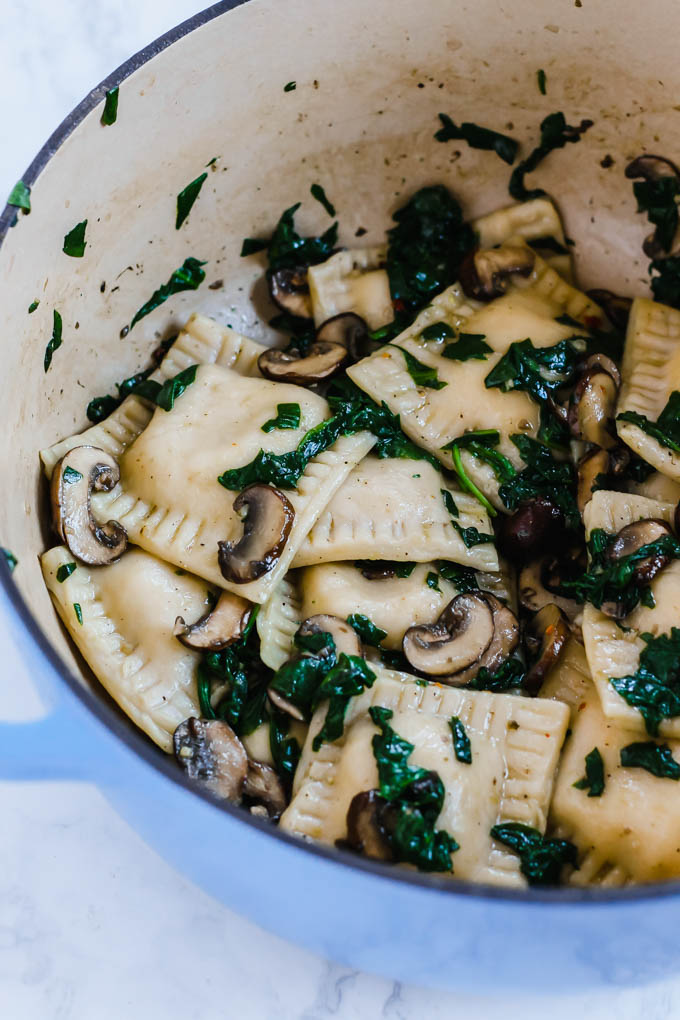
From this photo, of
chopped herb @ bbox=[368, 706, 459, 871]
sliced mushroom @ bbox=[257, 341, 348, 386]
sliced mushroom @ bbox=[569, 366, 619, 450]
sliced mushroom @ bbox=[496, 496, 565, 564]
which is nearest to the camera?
chopped herb @ bbox=[368, 706, 459, 871]

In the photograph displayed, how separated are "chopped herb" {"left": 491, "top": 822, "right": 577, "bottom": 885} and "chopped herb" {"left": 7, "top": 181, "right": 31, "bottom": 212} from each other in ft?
6.14

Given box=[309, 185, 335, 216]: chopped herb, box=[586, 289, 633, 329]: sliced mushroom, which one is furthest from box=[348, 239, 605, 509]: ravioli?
box=[309, 185, 335, 216]: chopped herb

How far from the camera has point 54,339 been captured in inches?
105

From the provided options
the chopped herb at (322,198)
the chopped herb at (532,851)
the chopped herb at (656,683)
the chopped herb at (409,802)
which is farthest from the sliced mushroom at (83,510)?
the chopped herb at (656,683)

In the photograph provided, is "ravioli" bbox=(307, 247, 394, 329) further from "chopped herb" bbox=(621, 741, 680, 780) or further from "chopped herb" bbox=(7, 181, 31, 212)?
"chopped herb" bbox=(621, 741, 680, 780)

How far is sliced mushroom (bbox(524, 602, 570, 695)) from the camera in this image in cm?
257

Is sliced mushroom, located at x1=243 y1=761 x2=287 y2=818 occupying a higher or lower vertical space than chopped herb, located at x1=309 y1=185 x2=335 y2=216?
lower

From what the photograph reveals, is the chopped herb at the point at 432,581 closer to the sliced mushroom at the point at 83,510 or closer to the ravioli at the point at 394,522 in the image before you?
the ravioli at the point at 394,522

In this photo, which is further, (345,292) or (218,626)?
(345,292)

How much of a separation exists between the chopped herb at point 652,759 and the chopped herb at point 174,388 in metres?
1.57

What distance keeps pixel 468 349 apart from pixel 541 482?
0.48m

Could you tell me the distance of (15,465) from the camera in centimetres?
253

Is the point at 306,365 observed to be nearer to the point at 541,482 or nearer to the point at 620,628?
the point at 541,482

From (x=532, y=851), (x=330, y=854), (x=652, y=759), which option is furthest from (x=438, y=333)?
(x=330, y=854)
